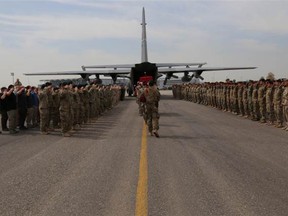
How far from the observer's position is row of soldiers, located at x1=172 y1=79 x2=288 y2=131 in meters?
16.1

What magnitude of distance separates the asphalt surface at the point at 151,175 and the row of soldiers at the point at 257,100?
13.1ft

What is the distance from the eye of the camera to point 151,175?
7.21 m

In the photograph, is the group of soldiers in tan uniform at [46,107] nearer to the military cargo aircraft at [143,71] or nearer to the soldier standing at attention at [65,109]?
the soldier standing at attention at [65,109]

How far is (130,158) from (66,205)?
11.6ft

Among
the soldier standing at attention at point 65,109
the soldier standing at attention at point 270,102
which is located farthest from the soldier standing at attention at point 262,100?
the soldier standing at attention at point 65,109

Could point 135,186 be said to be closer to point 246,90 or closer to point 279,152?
point 279,152

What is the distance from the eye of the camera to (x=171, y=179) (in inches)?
271

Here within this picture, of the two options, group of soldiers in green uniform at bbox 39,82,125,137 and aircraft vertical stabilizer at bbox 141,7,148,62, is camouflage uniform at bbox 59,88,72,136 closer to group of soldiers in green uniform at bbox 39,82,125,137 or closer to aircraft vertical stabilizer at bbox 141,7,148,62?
group of soldiers in green uniform at bbox 39,82,125,137

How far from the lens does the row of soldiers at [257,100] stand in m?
16.1

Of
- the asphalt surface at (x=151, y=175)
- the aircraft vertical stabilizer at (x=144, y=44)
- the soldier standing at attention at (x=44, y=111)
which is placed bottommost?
the asphalt surface at (x=151, y=175)

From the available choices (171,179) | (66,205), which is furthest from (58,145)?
(66,205)

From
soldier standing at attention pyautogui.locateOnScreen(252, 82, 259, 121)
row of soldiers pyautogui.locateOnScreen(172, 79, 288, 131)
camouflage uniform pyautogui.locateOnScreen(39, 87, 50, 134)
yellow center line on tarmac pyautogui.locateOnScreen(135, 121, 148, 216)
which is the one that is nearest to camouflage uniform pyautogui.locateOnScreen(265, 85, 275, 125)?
row of soldiers pyautogui.locateOnScreen(172, 79, 288, 131)

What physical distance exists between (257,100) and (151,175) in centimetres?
1228

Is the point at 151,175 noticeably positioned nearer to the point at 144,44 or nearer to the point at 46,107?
the point at 46,107
